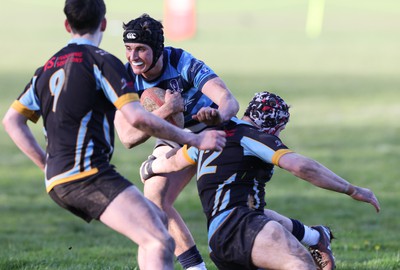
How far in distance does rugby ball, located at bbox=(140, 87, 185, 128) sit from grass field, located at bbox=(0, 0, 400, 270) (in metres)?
1.58

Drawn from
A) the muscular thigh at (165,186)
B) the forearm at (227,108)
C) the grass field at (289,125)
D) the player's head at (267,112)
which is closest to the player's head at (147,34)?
the forearm at (227,108)

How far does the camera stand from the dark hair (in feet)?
21.7

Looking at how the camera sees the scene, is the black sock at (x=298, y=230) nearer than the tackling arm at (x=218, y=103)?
No

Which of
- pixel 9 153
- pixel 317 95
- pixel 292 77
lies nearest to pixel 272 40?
pixel 292 77

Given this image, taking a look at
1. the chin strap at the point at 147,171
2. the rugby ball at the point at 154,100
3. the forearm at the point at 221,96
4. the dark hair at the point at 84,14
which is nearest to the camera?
the dark hair at the point at 84,14

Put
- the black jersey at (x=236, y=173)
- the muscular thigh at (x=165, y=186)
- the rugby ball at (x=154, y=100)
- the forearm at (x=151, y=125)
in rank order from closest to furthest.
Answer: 1. the forearm at (x=151, y=125)
2. the black jersey at (x=236, y=173)
3. the rugby ball at (x=154, y=100)
4. the muscular thigh at (x=165, y=186)

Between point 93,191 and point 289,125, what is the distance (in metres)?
19.2

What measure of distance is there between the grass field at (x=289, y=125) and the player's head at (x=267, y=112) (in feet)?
7.16

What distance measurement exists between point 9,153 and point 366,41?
33732 mm

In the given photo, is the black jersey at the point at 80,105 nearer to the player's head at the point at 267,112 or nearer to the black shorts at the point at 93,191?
the black shorts at the point at 93,191

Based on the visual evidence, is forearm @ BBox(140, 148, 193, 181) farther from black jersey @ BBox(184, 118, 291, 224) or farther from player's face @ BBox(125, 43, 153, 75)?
player's face @ BBox(125, 43, 153, 75)

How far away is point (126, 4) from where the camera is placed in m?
71.9

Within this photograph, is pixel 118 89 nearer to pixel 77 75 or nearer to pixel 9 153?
pixel 77 75

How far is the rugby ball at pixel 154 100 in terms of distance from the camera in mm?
8242
